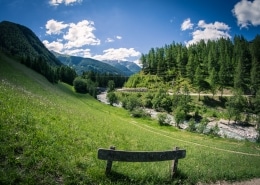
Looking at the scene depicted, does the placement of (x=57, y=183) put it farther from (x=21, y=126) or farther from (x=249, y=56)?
(x=249, y=56)

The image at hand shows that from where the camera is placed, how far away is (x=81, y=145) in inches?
580

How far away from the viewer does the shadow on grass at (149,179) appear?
11.6 meters

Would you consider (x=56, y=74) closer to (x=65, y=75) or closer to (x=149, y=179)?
(x=65, y=75)

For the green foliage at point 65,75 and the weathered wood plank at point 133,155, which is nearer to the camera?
the weathered wood plank at point 133,155

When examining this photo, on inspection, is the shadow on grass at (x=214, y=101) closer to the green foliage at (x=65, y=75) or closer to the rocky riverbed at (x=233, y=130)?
the rocky riverbed at (x=233, y=130)

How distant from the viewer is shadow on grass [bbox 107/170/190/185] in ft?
38.2

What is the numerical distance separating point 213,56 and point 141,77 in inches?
2549

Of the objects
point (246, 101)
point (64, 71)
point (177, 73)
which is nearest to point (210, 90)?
point (246, 101)

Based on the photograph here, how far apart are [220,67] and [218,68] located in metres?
7.68

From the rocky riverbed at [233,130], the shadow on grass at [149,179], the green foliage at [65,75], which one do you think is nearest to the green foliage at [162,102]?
the rocky riverbed at [233,130]

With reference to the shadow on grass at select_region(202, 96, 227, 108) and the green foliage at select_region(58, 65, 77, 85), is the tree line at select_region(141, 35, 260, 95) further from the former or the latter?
the green foliage at select_region(58, 65, 77, 85)

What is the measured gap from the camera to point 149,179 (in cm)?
1274

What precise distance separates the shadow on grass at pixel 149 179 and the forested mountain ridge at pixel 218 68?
5011 inches

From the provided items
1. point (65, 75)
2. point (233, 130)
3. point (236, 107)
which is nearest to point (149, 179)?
point (233, 130)
